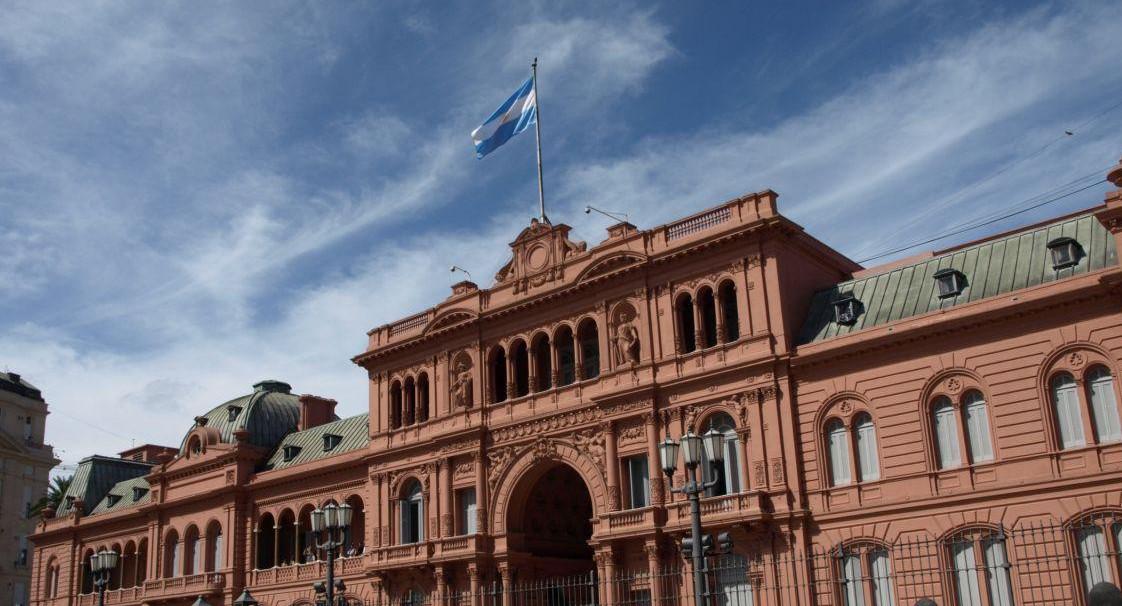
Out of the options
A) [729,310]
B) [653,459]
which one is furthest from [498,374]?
[729,310]

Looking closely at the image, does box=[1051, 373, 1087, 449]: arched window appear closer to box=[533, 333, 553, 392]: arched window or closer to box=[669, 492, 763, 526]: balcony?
box=[669, 492, 763, 526]: balcony

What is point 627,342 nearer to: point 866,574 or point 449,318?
point 449,318

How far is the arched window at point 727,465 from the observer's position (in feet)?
130

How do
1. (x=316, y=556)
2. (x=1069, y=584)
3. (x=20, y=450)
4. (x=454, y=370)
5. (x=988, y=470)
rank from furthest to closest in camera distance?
1. (x=20, y=450)
2. (x=316, y=556)
3. (x=454, y=370)
4. (x=988, y=470)
5. (x=1069, y=584)

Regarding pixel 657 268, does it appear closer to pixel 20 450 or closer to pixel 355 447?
pixel 355 447

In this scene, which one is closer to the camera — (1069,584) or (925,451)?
(1069,584)

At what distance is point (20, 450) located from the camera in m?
86.7

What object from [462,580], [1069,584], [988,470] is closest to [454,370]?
[462,580]

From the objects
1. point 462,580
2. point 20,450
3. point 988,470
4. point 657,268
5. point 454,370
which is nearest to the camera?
point 988,470

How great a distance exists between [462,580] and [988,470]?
22.1m

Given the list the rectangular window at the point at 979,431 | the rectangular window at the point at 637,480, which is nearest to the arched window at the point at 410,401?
the rectangular window at the point at 637,480

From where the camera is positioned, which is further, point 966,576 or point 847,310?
point 847,310

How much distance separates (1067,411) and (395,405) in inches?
1186

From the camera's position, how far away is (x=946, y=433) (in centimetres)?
3584
